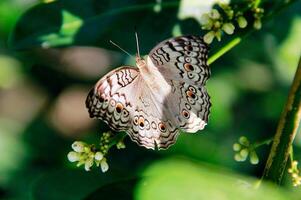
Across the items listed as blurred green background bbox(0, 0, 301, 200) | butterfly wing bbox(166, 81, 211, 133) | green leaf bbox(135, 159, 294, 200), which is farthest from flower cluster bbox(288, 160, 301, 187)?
green leaf bbox(135, 159, 294, 200)

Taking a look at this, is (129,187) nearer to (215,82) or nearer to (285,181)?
(285,181)

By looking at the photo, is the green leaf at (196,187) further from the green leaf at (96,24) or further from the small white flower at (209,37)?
the green leaf at (96,24)

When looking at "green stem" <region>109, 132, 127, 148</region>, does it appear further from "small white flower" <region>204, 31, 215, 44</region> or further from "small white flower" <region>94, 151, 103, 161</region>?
"small white flower" <region>204, 31, 215, 44</region>

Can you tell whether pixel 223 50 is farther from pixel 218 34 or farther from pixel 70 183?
pixel 70 183

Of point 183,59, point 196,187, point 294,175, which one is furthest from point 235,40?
point 196,187

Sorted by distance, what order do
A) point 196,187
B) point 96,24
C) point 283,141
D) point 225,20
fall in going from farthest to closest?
point 96,24, point 225,20, point 283,141, point 196,187

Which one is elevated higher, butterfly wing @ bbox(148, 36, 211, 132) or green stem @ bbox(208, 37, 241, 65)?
green stem @ bbox(208, 37, 241, 65)
